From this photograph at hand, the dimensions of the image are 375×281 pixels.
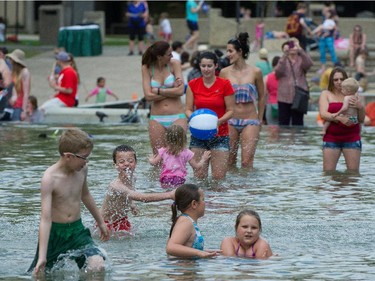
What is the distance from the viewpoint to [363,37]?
34094mm

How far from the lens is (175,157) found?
45.1ft

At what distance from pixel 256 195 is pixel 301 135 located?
6.71 meters

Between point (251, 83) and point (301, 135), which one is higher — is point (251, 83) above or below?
above

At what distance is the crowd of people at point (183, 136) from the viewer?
31.1 ft

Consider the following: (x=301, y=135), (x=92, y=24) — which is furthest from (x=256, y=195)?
(x=92, y=24)

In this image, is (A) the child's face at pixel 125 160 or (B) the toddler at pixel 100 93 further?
(B) the toddler at pixel 100 93

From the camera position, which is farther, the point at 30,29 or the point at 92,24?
the point at 30,29

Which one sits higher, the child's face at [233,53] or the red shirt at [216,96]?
the child's face at [233,53]

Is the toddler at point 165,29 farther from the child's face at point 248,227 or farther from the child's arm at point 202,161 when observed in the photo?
the child's face at point 248,227

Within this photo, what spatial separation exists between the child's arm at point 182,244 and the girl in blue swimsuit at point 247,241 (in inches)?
9.1

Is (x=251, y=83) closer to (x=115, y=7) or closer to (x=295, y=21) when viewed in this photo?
(x=295, y=21)

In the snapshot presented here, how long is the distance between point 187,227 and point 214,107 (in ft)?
15.8

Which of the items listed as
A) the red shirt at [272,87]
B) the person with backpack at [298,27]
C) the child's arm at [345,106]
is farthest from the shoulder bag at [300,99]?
the person with backpack at [298,27]

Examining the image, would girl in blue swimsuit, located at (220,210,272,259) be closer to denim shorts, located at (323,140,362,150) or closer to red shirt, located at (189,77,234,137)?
red shirt, located at (189,77,234,137)
